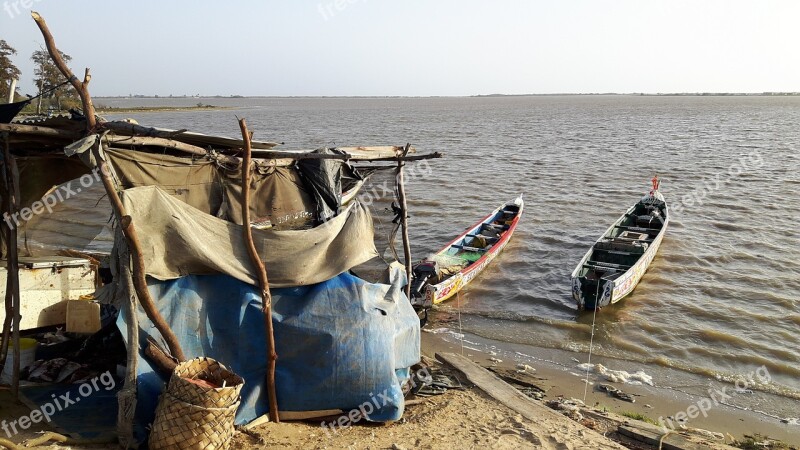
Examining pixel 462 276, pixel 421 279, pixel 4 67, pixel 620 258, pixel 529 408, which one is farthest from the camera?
pixel 4 67

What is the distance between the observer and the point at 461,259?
14.9 meters

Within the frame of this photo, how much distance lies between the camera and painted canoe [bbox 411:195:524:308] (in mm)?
12398

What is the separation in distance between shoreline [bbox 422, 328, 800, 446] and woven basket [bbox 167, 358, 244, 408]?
16.2 feet

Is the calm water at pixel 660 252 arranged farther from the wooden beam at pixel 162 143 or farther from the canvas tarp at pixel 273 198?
the wooden beam at pixel 162 143

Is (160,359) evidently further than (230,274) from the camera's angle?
No

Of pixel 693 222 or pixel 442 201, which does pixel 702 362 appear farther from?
pixel 442 201

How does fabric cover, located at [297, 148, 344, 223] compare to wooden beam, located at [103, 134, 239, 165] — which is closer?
wooden beam, located at [103, 134, 239, 165]

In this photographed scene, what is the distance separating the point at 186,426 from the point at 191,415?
10cm

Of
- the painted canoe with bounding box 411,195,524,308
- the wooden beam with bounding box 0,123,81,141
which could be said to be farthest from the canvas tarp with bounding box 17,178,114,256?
the wooden beam with bounding box 0,123,81,141

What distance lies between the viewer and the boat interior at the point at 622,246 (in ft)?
43.4

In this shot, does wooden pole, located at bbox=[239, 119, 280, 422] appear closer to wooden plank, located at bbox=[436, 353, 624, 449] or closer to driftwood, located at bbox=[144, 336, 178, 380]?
driftwood, located at bbox=[144, 336, 178, 380]

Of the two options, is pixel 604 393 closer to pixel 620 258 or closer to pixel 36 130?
pixel 620 258

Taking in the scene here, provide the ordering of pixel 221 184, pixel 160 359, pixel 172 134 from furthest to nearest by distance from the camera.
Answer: pixel 221 184, pixel 172 134, pixel 160 359

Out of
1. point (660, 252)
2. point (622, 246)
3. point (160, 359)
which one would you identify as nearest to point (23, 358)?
point (160, 359)
